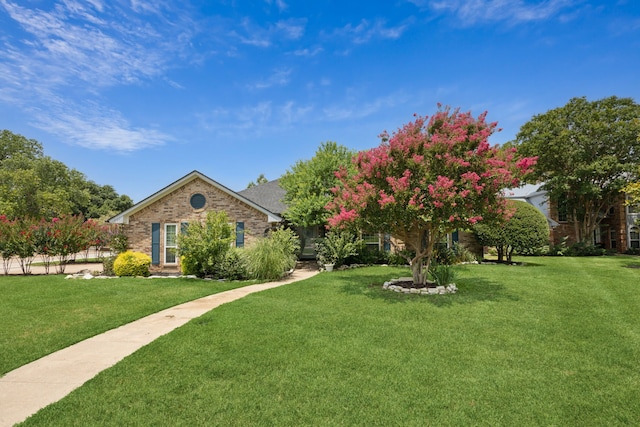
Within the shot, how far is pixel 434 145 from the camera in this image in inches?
338

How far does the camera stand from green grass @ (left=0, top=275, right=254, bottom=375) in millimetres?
5698

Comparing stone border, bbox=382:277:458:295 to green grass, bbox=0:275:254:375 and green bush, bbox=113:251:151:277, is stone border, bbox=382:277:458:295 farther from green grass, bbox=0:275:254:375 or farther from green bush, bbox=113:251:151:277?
green bush, bbox=113:251:151:277

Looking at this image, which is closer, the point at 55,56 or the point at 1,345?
the point at 1,345

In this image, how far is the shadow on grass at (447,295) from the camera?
8.49 meters

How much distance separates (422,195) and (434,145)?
1.31 metres

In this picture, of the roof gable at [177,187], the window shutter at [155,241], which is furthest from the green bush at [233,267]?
the window shutter at [155,241]

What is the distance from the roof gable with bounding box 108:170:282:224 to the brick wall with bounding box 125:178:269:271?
180 millimetres

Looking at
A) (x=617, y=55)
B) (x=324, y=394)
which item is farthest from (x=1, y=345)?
(x=617, y=55)

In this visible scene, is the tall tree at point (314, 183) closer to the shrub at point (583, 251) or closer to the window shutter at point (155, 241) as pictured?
the window shutter at point (155, 241)

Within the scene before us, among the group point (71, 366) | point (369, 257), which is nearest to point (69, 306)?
point (71, 366)

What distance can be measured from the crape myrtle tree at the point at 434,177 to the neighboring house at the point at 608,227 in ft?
75.3

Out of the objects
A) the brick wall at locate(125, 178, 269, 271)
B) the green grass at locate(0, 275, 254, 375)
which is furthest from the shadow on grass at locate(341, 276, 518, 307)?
the brick wall at locate(125, 178, 269, 271)

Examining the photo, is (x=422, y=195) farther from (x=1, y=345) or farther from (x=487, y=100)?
(x=1, y=345)

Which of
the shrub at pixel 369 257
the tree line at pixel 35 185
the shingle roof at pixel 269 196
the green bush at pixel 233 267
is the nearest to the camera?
the green bush at pixel 233 267
